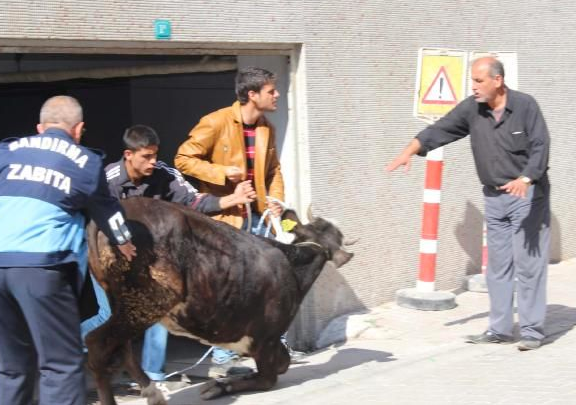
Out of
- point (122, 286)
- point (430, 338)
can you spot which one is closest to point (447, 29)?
point (430, 338)

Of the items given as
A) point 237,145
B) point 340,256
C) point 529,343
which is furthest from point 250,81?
point 529,343

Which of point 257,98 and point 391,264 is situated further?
point 391,264

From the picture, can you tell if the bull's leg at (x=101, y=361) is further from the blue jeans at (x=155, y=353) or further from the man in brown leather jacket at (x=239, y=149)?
the man in brown leather jacket at (x=239, y=149)

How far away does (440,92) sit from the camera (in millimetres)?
8344

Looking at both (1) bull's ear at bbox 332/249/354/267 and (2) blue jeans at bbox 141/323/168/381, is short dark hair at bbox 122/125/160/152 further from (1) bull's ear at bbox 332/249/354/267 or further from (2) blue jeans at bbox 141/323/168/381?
→ (1) bull's ear at bbox 332/249/354/267

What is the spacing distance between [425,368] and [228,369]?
53.6 inches

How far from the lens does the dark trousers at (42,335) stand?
189 inches

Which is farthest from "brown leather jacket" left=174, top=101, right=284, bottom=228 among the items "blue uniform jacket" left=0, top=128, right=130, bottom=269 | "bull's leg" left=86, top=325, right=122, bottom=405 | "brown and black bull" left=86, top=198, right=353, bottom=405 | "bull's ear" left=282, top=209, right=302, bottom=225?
"blue uniform jacket" left=0, top=128, right=130, bottom=269

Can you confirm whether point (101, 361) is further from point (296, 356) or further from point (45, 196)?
point (296, 356)

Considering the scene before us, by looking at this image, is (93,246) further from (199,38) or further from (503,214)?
(503,214)

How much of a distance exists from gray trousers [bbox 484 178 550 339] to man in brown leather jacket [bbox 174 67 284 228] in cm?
169

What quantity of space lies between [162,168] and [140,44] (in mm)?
885

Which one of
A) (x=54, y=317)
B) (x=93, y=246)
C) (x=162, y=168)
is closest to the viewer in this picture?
(x=54, y=317)

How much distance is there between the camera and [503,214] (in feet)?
23.9
